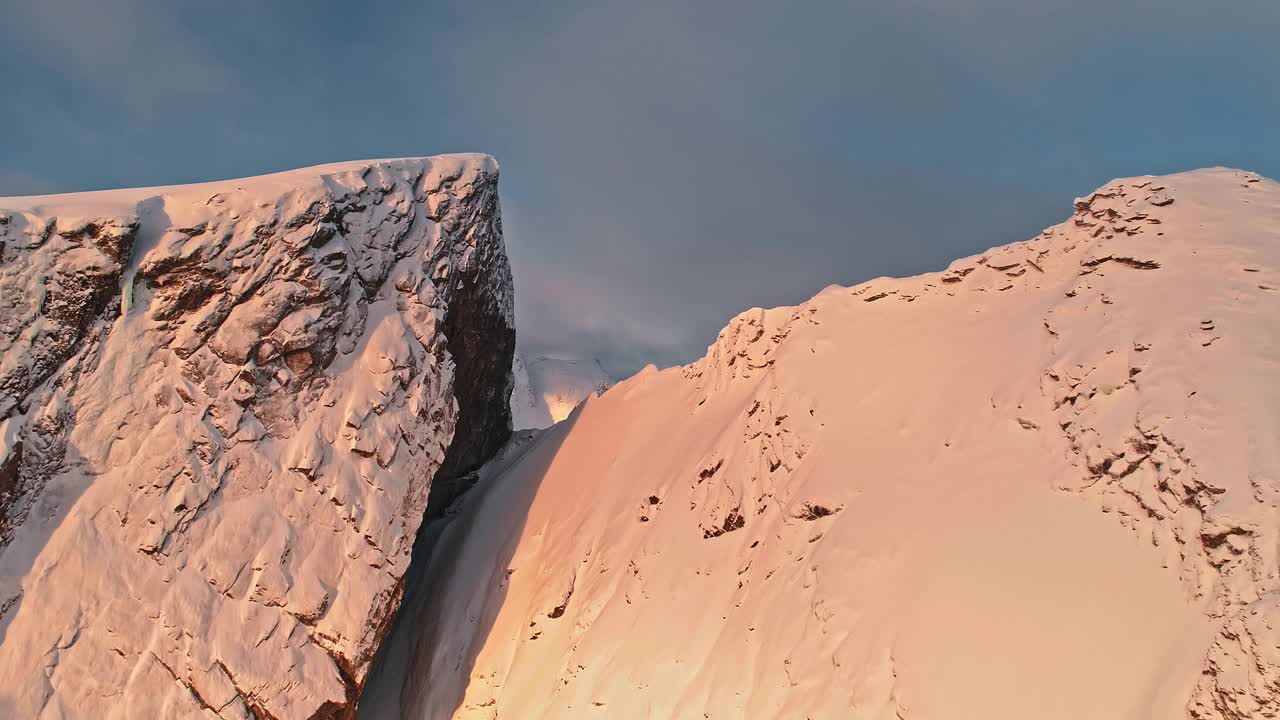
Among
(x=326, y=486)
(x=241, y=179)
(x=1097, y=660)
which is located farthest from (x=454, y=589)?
(x=1097, y=660)

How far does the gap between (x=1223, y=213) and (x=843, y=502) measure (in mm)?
9369

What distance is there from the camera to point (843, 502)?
15766 mm

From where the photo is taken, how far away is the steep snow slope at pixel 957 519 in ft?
35.4

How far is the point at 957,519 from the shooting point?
13.7 meters

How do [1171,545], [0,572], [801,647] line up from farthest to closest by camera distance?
[0,572]
[801,647]
[1171,545]

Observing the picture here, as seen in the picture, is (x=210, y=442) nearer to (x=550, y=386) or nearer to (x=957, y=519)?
(x=957, y=519)

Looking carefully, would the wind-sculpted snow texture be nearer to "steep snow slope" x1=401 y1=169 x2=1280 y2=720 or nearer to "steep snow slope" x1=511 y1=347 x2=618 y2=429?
"steep snow slope" x1=401 y1=169 x2=1280 y2=720

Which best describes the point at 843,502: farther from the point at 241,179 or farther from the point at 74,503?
the point at 241,179

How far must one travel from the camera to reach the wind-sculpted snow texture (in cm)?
1578

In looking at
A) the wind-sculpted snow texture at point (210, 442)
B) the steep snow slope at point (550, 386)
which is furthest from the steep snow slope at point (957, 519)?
the steep snow slope at point (550, 386)

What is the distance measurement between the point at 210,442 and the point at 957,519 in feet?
50.1

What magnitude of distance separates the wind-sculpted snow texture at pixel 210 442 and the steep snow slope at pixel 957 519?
524cm

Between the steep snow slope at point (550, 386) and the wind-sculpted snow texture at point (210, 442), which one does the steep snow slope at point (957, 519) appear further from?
the steep snow slope at point (550, 386)

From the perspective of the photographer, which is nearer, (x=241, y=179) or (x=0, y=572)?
(x=0, y=572)
